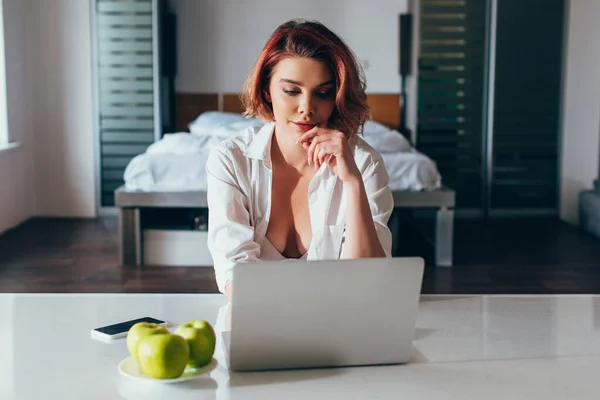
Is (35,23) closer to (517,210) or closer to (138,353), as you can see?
(517,210)

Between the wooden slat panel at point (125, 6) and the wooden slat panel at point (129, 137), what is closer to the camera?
the wooden slat panel at point (125, 6)

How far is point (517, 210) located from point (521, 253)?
4.76 ft

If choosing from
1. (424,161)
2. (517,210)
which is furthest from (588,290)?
(517,210)

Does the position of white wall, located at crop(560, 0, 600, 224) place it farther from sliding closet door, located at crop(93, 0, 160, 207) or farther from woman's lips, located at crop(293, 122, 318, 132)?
woman's lips, located at crop(293, 122, 318, 132)

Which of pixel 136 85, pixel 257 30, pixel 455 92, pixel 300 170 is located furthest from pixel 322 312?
pixel 257 30

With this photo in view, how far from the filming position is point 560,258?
187 inches

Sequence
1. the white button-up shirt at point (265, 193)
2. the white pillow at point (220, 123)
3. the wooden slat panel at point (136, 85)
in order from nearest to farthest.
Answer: the white button-up shirt at point (265, 193) → the white pillow at point (220, 123) → the wooden slat panel at point (136, 85)

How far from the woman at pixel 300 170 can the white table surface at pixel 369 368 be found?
19 centimetres

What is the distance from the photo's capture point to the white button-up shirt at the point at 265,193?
180 cm

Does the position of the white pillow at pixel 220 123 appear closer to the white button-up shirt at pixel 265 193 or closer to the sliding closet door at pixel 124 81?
the sliding closet door at pixel 124 81

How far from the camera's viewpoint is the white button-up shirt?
1.80m

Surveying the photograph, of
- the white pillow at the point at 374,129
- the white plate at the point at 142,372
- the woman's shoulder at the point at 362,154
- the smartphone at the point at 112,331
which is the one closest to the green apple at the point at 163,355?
the white plate at the point at 142,372

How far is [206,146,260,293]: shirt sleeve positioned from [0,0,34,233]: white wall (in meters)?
3.98

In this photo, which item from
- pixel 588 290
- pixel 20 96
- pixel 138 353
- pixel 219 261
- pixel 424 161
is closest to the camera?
pixel 138 353
